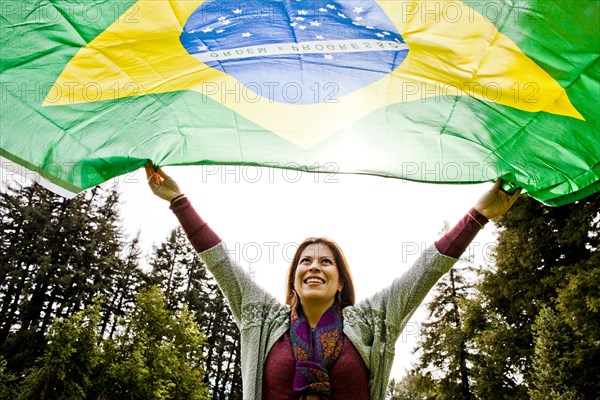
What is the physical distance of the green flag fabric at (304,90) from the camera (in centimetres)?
226

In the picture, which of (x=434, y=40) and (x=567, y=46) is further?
(x=434, y=40)

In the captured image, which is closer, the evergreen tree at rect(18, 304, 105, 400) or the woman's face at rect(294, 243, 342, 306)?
the woman's face at rect(294, 243, 342, 306)

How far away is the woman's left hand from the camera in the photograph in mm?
2385

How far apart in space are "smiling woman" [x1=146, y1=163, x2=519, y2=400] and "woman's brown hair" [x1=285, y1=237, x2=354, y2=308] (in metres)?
0.04

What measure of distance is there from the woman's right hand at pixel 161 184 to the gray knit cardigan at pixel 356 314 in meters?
0.43

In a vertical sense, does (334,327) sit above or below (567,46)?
below

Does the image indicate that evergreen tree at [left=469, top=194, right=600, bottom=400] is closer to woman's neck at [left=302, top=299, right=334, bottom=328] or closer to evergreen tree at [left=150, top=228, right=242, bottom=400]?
woman's neck at [left=302, top=299, right=334, bottom=328]

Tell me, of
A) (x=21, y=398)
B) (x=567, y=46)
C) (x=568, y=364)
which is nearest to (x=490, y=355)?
(x=568, y=364)

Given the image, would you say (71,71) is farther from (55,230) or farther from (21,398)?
(55,230)

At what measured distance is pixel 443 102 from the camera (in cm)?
255

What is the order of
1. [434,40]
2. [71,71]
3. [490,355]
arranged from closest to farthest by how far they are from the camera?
[434,40]
[71,71]
[490,355]

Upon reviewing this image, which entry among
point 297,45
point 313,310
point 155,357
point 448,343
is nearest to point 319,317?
point 313,310

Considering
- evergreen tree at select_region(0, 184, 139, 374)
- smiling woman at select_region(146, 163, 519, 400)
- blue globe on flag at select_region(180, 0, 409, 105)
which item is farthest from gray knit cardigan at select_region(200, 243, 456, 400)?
evergreen tree at select_region(0, 184, 139, 374)

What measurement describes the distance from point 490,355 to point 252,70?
15.3 metres
